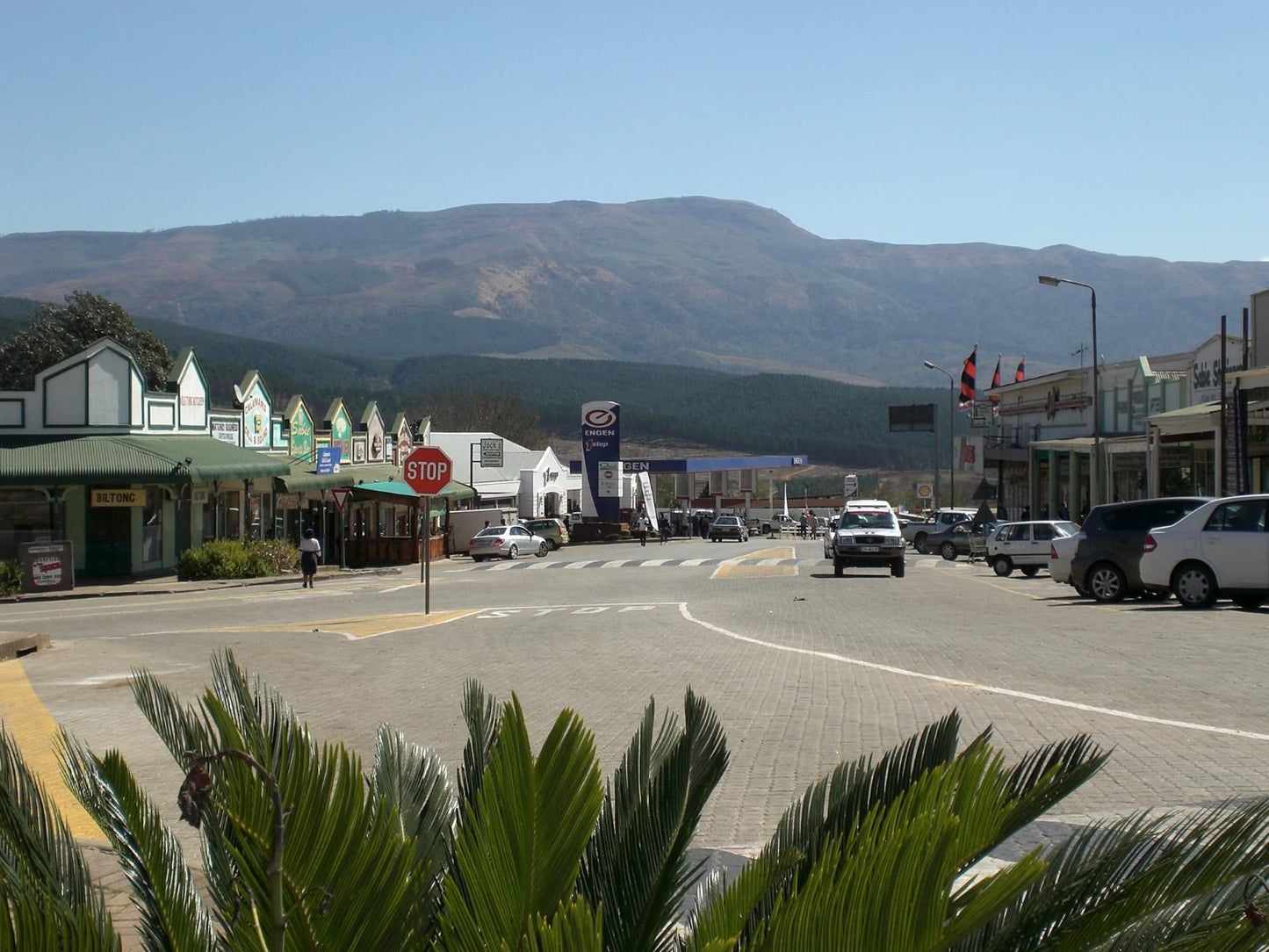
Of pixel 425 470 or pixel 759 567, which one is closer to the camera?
pixel 425 470

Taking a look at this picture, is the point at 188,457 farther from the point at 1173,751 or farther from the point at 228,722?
the point at 228,722

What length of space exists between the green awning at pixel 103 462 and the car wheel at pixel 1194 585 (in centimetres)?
2467

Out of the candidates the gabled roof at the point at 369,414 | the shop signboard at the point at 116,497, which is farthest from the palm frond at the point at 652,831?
the gabled roof at the point at 369,414

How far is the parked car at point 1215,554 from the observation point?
19.8 m

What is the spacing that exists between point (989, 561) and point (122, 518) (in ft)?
78.8

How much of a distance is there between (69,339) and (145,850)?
232ft

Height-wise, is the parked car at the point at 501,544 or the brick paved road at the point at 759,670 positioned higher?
the brick paved road at the point at 759,670

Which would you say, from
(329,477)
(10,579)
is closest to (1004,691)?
(10,579)

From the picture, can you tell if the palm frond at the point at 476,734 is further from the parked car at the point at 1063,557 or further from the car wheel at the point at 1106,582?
the parked car at the point at 1063,557

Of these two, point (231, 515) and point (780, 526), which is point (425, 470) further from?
point (780, 526)

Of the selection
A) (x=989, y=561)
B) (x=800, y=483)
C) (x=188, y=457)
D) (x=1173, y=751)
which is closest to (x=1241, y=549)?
(x=1173, y=751)

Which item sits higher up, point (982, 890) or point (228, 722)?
point (228, 722)

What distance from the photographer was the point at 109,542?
3691 centimetres

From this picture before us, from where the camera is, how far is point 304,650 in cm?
1697
